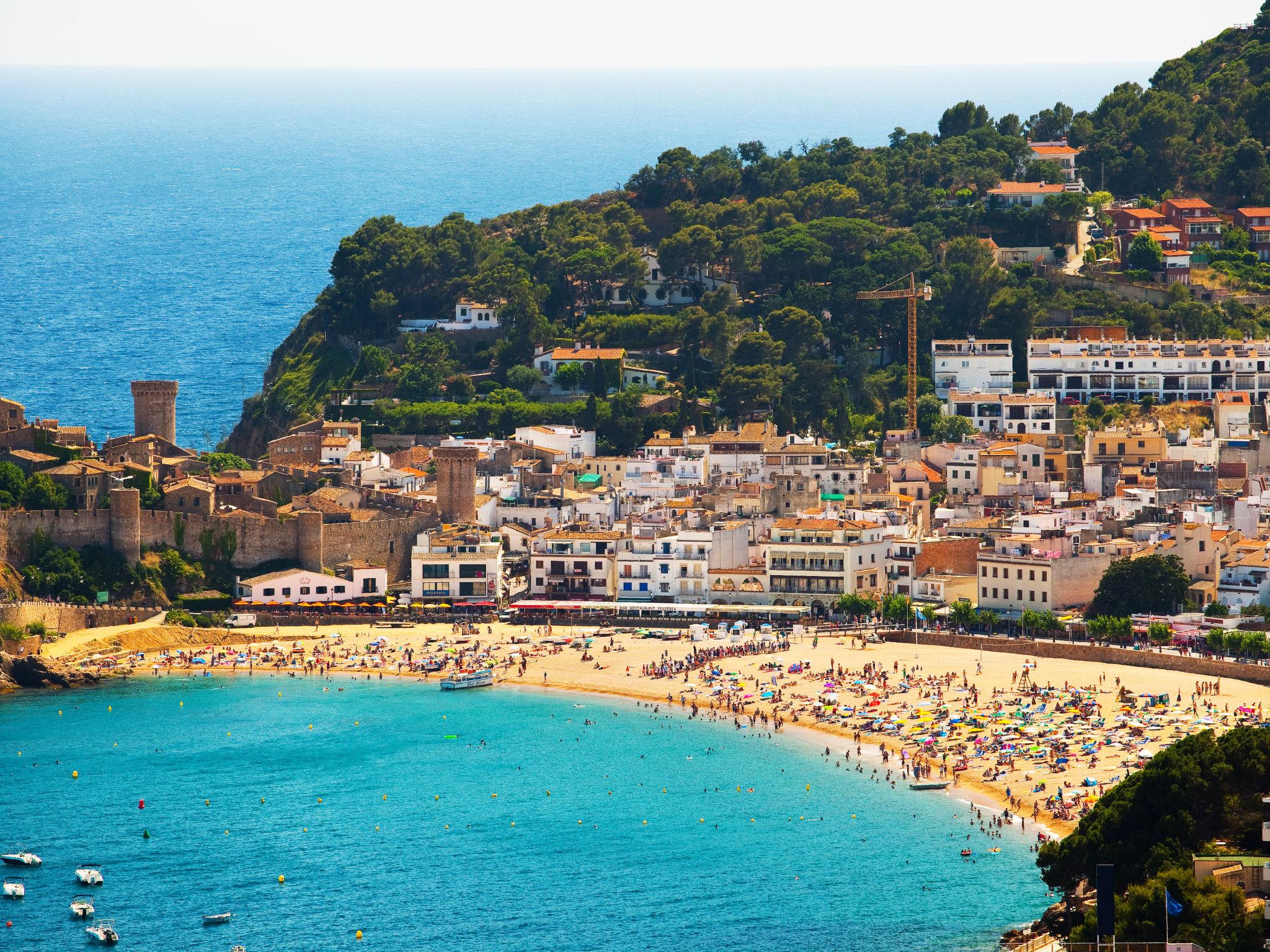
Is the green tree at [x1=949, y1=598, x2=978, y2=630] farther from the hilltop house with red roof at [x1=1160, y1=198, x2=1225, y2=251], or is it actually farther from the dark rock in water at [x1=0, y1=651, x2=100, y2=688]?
the hilltop house with red roof at [x1=1160, y1=198, x2=1225, y2=251]

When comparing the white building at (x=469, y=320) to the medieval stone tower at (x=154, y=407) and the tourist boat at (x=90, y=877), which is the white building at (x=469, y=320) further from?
the tourist boat at (x=90, y=877)

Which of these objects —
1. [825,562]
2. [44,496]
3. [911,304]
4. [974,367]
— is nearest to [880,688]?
[825,562]

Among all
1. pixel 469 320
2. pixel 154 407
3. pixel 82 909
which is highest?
pixel 469 320

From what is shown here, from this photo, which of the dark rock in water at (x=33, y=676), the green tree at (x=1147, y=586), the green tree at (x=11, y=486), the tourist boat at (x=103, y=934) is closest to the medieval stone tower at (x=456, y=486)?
the green tree at (x=11, y=486)

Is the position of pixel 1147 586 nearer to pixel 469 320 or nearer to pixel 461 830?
pixel 461 830

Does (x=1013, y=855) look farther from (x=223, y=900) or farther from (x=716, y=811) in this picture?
(x=223, y=900)

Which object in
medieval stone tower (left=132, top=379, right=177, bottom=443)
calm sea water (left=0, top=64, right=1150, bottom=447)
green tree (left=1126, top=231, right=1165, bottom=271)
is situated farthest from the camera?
calm sea water (left=0, top=64, right=1150, bottom=447)

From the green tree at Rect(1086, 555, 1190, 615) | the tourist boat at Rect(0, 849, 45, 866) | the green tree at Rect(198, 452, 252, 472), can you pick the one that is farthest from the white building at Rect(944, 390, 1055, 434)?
the tourist boat at Rect(0, 849, 45, 866)
